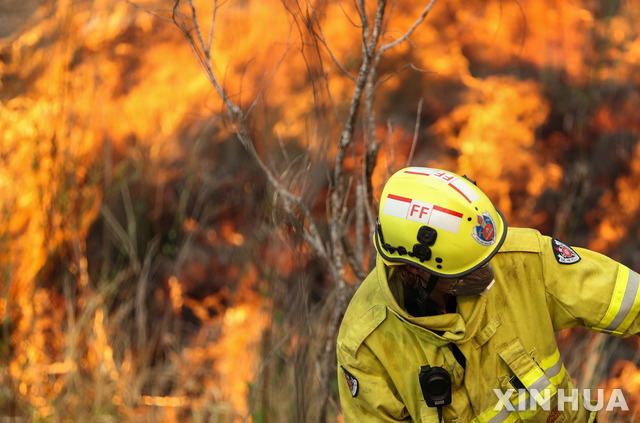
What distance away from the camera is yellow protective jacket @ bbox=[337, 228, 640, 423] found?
6.64 feet

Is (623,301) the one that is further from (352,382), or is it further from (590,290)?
(352,382)

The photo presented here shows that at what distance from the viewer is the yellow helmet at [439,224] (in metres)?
1.92

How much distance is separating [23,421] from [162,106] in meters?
3.12

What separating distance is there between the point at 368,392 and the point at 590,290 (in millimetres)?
862

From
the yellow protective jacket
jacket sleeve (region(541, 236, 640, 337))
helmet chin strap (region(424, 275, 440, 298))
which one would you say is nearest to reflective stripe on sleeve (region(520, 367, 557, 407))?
the yellow protective jacket

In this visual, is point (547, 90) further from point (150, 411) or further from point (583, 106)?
point (150, 411)

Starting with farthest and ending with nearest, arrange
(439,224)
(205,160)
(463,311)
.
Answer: (205,160) < (463,311) < (439,224)

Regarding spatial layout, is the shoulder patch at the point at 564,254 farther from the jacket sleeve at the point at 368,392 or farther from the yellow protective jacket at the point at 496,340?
the jacket sleeve at the point at 368,392

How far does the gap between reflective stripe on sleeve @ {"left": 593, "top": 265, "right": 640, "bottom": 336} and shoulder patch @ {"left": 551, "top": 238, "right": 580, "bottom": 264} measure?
153 mm

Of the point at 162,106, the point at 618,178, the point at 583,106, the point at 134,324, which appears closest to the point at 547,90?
the point at 583,106

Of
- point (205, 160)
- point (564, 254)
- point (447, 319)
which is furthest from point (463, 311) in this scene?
point (205, 160)

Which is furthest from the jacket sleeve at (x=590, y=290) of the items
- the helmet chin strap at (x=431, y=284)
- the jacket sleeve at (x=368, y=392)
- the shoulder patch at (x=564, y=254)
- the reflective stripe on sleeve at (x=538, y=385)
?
the jacket sleeve at (x=368, y=392)

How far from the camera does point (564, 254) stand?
2068 millimetres

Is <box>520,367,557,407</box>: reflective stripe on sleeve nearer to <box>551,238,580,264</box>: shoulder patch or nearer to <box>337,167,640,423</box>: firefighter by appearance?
<box>337,167,640,423</box>: firefighter
